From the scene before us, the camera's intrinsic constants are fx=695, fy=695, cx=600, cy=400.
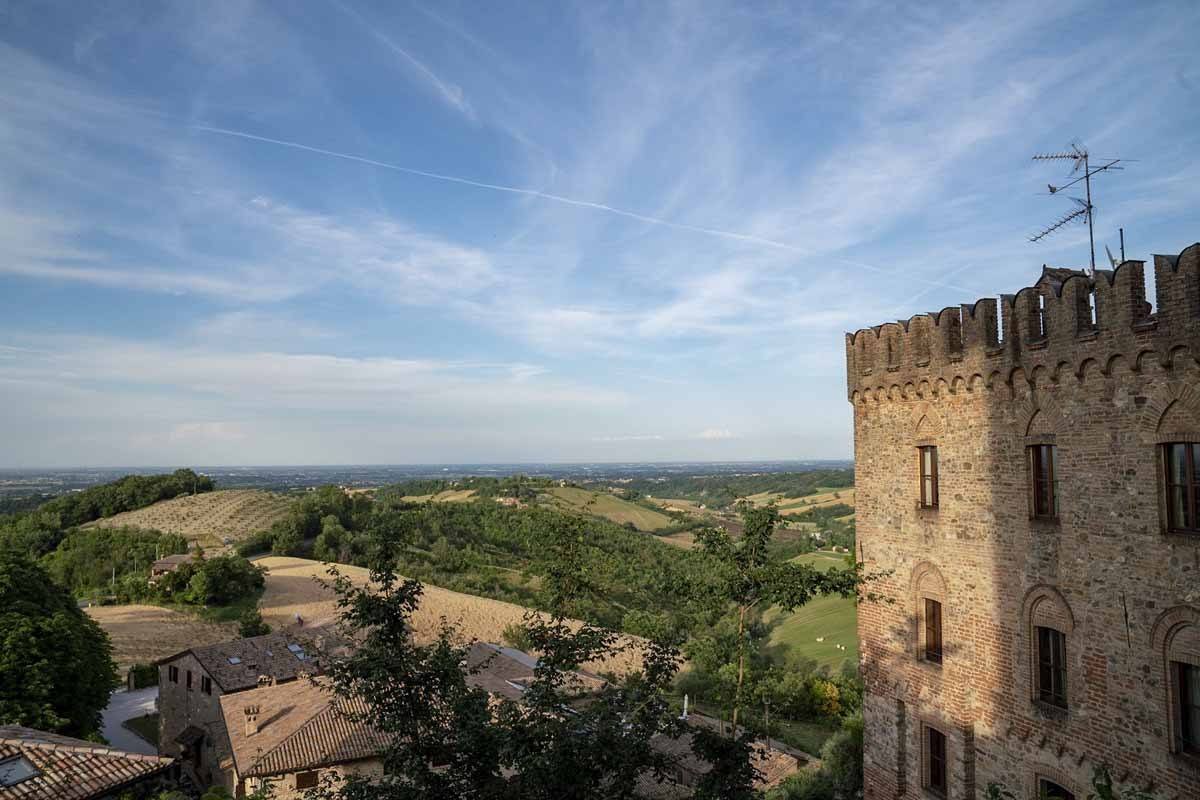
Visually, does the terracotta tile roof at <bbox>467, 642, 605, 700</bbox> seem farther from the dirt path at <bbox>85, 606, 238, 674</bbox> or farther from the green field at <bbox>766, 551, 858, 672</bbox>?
the dirt path at <bbox>85, 606, 238, 674</bbox>

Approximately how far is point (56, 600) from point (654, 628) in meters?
31.9

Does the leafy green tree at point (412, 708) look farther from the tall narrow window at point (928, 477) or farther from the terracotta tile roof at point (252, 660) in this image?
the terracotta tile roof at point (252, 660)

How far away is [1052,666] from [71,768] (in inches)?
730

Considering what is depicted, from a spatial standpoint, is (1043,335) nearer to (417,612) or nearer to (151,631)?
(417,612)

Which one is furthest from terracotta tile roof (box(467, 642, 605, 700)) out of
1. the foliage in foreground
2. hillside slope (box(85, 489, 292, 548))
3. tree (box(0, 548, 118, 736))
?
hillside slope (box(85, 489, 292, 548))

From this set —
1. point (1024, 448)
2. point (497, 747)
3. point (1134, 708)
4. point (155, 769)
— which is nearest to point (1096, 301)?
point (1024, 448)

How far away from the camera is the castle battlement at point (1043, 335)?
899 centimetres

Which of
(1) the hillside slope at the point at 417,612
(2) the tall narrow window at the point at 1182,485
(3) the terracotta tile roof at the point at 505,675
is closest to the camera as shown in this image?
(2) the tall narrow window at the point at 1182,485

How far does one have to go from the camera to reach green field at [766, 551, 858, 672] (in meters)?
41.7

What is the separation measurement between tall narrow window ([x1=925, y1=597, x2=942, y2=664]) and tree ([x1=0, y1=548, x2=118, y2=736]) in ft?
85.9

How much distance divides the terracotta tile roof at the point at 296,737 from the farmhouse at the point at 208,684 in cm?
332

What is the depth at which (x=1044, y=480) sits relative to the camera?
11188mm

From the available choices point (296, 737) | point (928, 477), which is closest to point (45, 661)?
point (296, 737)

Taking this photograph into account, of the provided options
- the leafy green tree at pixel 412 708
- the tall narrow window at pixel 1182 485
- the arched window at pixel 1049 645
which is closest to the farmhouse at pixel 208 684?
the leafy green tree at pixel 412 708
